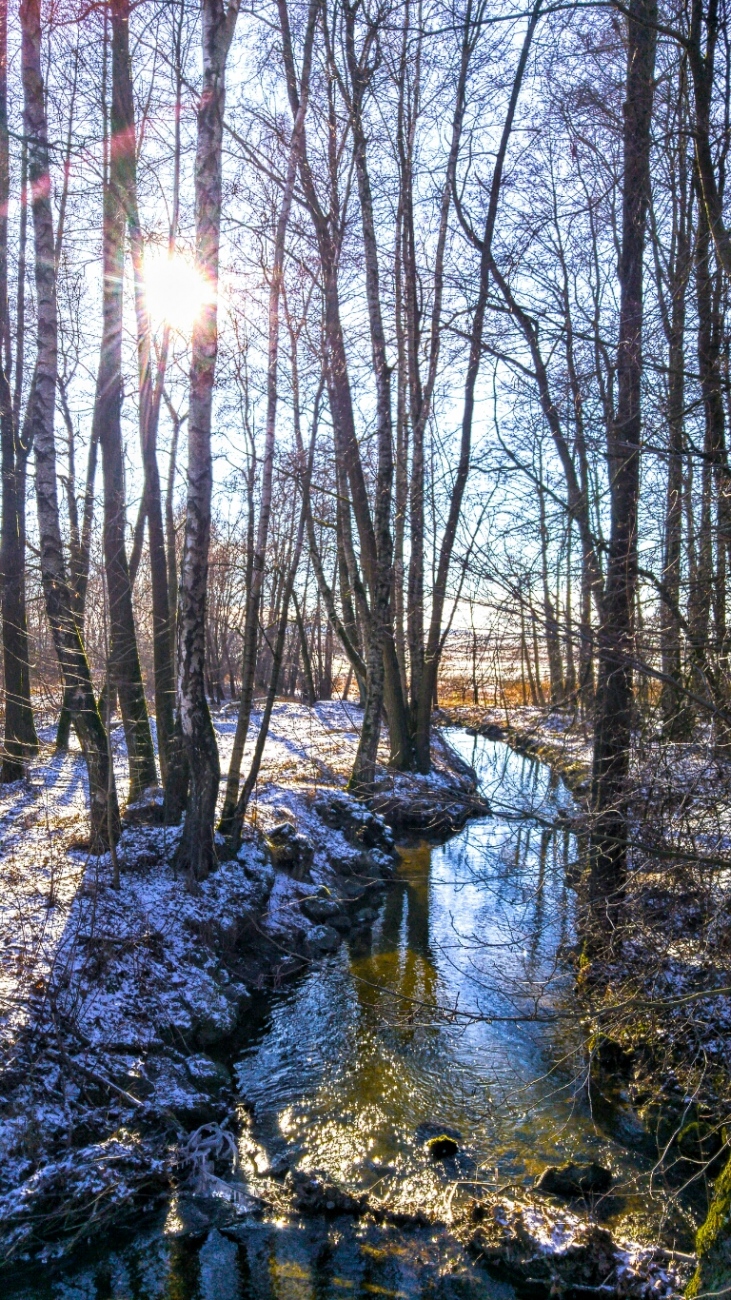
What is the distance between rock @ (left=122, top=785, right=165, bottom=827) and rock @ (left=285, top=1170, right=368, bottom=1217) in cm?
472

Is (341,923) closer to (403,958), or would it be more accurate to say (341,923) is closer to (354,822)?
(403,958)

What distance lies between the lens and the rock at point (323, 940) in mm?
9445

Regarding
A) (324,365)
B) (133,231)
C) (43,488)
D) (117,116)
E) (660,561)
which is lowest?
(660,561)

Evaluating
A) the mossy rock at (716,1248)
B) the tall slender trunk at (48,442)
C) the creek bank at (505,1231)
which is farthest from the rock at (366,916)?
the mossy rock at (716,1248)

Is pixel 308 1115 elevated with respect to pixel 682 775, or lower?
lower

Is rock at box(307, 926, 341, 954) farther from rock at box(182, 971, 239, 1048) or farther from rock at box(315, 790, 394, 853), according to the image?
rock at box(315, 790, 394, 853)

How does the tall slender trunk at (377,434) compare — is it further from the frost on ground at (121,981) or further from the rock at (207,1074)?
the rock at (207,1074)

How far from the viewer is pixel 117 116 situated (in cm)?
1015

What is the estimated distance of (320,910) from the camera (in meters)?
10.3

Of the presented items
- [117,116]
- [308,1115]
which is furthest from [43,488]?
[308,1115]

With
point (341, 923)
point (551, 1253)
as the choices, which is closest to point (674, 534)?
point (551, 1253)

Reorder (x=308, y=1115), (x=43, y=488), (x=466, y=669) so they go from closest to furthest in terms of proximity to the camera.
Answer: (x=466, y=669)
(x=308, y=1115)
(x=43, y=488)

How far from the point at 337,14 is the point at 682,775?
481 inches

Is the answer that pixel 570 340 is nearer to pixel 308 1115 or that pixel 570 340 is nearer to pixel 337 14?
pixel 308 1115
